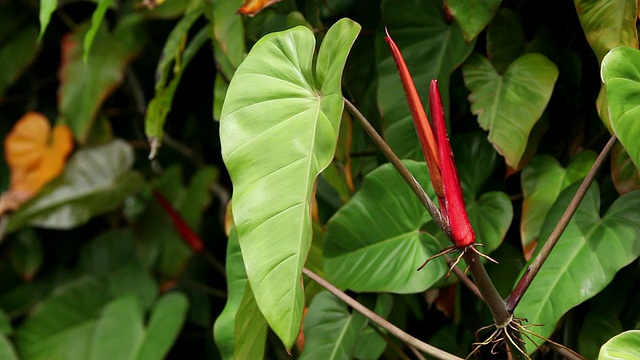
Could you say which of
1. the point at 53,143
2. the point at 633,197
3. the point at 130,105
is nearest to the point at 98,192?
the point at 53,143

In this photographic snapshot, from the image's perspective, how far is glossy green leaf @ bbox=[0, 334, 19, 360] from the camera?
141 centimetres

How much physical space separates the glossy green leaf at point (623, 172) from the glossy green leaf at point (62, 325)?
1030mm

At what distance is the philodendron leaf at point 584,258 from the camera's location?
2.57ft

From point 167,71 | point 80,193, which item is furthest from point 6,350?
point 167,71

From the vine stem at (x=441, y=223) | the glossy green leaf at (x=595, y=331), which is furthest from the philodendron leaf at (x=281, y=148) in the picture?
the glossy green leaf at (x=595, y=331)

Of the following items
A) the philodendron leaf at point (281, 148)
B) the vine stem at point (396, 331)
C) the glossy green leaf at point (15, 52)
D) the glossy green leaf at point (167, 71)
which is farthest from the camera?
the glossy green leaf at point (15, 52)

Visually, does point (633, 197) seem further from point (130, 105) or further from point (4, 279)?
point (4, 279)

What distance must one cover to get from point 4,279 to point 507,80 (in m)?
1.33

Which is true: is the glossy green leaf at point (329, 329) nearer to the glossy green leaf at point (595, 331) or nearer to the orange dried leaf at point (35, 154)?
the glossy green leaf at point (595, 331)

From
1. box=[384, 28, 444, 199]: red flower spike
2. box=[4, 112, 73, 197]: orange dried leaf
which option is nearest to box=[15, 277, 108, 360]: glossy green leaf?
box=[4, 112, 73, 197]: orange dried leaf

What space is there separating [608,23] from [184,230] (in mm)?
924

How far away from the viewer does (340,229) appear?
36.0 inches

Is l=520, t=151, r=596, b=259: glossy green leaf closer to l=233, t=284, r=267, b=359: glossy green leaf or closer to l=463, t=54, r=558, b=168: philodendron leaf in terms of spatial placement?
l=463, t=54, r=558, b=168: philodendron leaf

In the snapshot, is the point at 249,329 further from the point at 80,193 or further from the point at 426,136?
the point at 80,193
